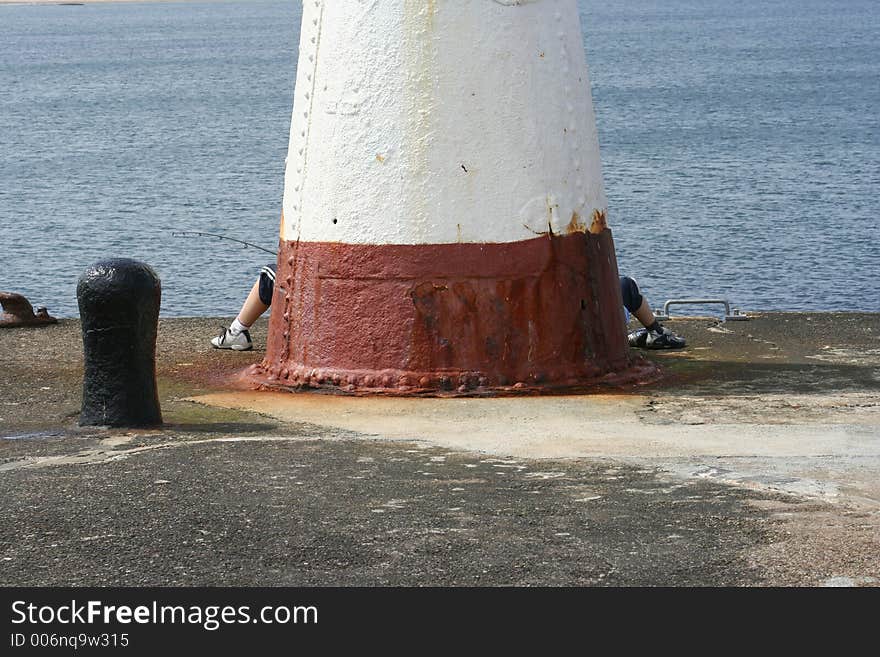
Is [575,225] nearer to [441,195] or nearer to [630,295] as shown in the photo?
[441,195]

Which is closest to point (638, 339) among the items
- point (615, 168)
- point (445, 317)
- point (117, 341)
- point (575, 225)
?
point (575, 225)

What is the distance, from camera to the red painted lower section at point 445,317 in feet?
27.4

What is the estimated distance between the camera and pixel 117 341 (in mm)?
7395

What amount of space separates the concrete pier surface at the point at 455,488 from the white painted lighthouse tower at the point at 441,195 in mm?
324

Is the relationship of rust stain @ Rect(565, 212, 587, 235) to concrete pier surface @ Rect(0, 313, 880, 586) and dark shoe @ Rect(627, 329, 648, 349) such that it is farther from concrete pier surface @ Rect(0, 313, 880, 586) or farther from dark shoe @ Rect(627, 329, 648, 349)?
dark shoe @ Rect(627, 329, 648, 349)

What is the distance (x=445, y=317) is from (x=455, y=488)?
2411 mm

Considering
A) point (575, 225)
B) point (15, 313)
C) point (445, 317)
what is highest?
point (575, 225)

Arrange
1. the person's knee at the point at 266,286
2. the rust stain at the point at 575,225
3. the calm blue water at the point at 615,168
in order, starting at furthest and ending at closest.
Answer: the calm blue water at the point at 615,168 → the person's knee at the point at 266,286 → the rust stain at the point at 575,225

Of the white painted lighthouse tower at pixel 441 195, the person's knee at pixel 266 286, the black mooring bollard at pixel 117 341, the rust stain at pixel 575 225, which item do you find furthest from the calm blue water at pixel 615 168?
the black mooring bollard at pixel 117 341

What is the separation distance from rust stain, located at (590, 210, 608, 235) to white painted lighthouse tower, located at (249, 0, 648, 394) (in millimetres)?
117

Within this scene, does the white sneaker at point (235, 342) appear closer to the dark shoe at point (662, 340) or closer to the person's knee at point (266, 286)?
the person's knee at point (266, 286)

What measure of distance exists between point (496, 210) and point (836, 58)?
75.4 meters

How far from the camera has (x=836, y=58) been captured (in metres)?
80.2

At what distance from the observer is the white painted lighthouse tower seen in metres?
8.29
